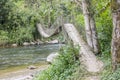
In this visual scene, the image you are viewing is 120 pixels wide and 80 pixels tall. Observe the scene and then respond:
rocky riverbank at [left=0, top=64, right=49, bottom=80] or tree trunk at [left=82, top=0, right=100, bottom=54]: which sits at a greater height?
tree trunk at [left=82, top=0, right=100, bottom=54]

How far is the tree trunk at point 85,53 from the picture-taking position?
6317 mm

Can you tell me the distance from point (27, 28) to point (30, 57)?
35.3ft

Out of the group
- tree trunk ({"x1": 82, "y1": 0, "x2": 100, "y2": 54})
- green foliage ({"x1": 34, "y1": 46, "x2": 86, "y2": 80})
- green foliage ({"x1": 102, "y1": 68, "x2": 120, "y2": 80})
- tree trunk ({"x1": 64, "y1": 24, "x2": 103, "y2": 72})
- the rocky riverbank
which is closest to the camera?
green foliage ({"x1": 102, "y1": 68, "x2": 120, "y2": 80})

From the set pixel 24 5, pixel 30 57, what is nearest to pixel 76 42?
pixel 30 57

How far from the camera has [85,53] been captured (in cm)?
707

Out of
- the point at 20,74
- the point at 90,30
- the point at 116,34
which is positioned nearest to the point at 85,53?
the point at 90,30

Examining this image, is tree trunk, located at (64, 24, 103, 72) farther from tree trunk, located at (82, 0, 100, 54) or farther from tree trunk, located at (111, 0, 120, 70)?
tree trunk, located at (111, 0, 120, 70)

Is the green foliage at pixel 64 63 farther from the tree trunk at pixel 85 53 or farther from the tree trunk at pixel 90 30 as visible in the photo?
the tree trunk at pixel 90 30

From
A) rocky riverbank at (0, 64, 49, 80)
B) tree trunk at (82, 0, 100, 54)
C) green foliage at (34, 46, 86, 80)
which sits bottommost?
rocky riverbank at (0, 64, 49, 80)

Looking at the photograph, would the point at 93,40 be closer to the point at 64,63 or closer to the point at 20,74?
the point at 64,63

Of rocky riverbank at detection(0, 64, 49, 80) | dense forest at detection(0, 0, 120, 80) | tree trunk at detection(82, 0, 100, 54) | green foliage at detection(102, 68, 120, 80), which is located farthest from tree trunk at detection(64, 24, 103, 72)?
rocky riverbank at detection(0, 64, 49, 80)

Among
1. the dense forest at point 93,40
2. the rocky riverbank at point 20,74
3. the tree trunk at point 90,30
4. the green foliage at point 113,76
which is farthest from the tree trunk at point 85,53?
the rocky riverbank at point 20,74

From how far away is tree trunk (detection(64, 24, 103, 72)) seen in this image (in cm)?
632

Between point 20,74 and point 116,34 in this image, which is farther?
point 20,74
